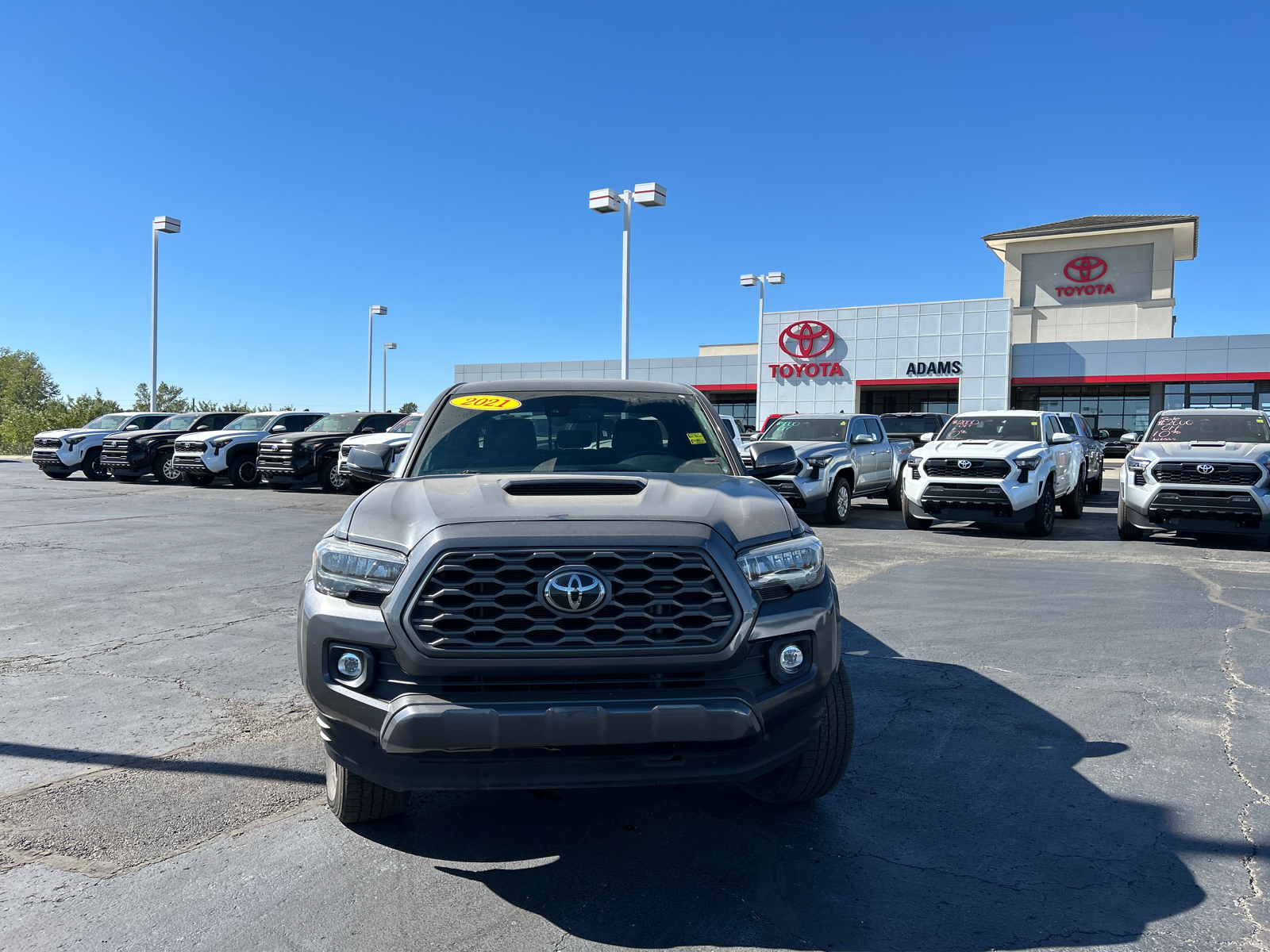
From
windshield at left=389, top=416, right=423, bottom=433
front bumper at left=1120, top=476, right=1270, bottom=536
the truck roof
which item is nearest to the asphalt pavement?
the truck roof

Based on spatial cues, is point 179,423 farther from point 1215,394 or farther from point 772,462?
point 1215,394

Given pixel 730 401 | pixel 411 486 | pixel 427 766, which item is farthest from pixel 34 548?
pixel 730 401

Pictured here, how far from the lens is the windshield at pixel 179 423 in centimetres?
2427

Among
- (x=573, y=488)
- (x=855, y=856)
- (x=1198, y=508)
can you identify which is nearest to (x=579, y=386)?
(x=573, y=488)

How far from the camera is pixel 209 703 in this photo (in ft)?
15.8

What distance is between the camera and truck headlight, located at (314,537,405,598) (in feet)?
9.32

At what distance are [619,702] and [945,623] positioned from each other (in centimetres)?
491

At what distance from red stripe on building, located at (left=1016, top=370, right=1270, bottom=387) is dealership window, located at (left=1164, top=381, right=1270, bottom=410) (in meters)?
0.38

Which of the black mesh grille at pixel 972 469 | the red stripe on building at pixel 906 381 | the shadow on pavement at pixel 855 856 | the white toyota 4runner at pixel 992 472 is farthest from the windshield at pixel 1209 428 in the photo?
the red stripe on building at pixel 906 381

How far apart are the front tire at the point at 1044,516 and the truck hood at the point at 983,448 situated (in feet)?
1.92

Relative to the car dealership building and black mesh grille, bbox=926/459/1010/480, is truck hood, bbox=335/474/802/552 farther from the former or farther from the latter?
the car dealership building

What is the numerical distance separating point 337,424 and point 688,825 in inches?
764

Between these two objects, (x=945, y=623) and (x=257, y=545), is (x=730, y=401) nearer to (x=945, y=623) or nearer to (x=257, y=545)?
(x=257, y=545)

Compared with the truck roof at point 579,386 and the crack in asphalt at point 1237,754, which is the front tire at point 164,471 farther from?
the crack in asphalt at point 1237,754
